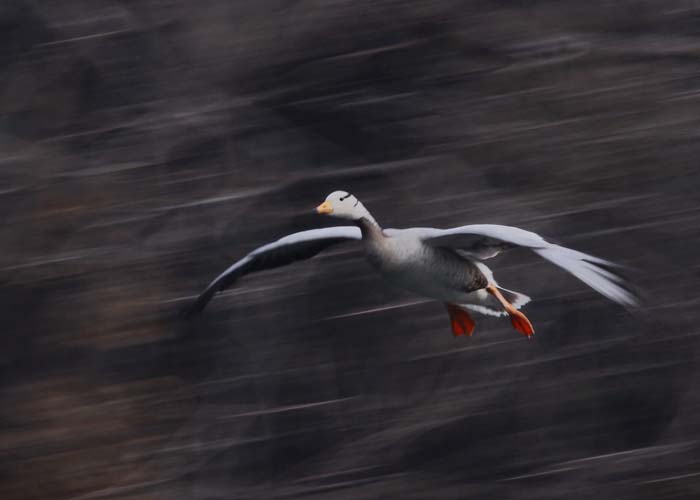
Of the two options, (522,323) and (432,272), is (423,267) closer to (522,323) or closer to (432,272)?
(432,272)

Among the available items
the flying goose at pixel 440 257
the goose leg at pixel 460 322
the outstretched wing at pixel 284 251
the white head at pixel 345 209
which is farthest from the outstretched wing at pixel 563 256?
the goose leg at pixel 460 322

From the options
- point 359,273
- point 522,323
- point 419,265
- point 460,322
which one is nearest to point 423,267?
point 419,265

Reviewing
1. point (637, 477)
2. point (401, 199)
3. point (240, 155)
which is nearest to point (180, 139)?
point (240, 155)

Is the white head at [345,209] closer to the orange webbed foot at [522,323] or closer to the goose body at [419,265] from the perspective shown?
the goose body at [419,265]

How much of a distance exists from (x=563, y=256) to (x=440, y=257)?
1.67 feet

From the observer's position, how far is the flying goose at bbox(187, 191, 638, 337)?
3.41 m

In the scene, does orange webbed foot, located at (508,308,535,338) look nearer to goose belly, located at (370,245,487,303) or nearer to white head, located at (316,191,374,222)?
goose belly, located at (370,245,487,303)

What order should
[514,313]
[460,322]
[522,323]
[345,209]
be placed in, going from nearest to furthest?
[345,209] < [514,313] < [522,323] < [460,322]

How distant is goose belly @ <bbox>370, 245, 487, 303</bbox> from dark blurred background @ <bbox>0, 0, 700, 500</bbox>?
1.47m

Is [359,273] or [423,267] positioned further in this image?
[359,273]

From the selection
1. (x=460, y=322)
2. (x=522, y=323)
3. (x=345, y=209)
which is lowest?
(x=460, y=322)

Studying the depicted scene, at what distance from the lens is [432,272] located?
3.76 m

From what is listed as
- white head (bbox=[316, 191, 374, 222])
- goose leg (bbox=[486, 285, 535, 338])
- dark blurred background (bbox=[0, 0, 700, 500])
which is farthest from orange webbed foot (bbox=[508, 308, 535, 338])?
dark blurred background (bbox=[0, 0, 700, 500])

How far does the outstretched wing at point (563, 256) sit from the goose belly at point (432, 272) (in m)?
0.07
